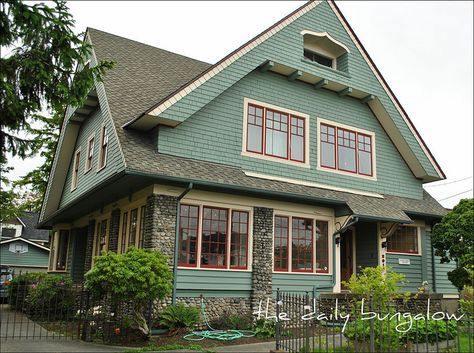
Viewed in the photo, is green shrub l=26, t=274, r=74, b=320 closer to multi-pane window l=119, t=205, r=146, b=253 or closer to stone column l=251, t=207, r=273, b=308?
multi-pane window l=119, t=205, r=146, b=253

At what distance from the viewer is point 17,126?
385 inches

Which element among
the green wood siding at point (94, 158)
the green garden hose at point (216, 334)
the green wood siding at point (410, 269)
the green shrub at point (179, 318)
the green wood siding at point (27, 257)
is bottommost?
the green garden hose at point (216, 334)

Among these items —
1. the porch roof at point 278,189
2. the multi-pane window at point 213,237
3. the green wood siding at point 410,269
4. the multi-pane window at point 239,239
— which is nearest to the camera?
the porch roof at point 278,189

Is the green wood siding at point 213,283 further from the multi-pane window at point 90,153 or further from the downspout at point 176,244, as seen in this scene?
the multi-pane window at point 90,153

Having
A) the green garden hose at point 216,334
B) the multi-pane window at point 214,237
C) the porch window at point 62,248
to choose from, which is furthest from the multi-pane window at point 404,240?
the porch window at point 62,248

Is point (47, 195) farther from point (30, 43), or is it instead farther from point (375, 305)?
point (375, 305)

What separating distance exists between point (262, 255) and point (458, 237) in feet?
22.5

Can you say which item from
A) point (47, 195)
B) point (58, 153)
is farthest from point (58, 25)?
point (47, 195)

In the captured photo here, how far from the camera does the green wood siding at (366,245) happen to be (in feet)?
57.0

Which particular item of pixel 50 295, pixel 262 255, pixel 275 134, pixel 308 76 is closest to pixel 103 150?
pixel 50 295

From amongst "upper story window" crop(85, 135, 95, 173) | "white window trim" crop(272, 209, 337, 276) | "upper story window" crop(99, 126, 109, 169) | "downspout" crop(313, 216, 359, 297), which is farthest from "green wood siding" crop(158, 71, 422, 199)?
"upper story window" crop(85, 135, 95, 173)

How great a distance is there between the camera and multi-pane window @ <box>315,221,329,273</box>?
629 inches

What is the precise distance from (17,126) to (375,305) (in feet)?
26.2

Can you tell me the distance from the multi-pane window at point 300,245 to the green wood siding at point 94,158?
5235 millimetres
